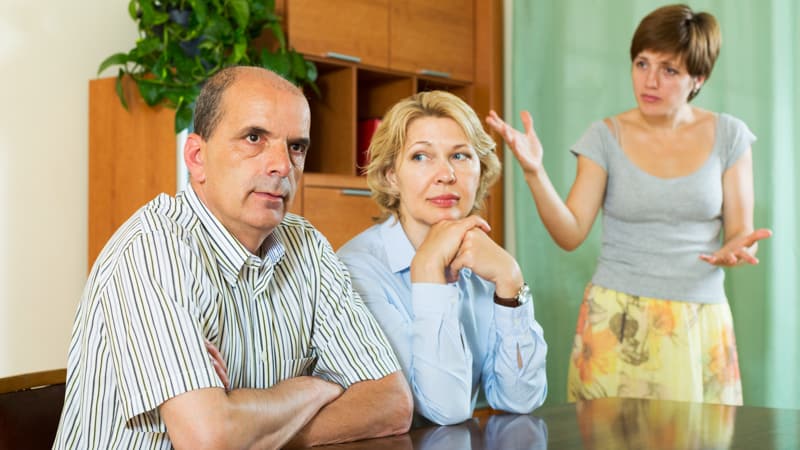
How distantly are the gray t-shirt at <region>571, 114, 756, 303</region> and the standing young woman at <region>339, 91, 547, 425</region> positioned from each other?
529mm

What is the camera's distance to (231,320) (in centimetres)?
148

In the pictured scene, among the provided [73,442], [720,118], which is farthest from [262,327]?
[720,118]

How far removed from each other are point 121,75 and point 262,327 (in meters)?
1.93

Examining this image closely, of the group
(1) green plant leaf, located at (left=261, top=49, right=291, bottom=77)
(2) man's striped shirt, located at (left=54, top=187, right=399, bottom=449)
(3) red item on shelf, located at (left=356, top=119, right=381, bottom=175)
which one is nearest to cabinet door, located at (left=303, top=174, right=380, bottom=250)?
(3) red item on shelf, located at (left=356, top=119, right=381, bottom=175)

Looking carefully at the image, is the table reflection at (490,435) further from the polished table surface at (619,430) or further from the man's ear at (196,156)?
the man's ear at (196,156)

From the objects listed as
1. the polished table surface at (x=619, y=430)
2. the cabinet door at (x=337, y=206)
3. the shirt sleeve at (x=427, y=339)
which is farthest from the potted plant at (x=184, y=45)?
the polished table surface at (x=619, y=430)

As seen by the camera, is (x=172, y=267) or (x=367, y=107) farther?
(x=367, y=107)

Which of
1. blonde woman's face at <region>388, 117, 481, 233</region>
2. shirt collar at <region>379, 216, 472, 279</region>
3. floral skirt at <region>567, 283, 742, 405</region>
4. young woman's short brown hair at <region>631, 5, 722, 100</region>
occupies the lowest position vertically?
floral skirt at <region>567, 283, 742, 405</region>

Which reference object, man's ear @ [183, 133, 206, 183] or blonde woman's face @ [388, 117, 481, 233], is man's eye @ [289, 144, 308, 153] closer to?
man's ear @ [183, 133, 206, 183]

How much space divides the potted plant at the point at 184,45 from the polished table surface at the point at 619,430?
1.87 meters

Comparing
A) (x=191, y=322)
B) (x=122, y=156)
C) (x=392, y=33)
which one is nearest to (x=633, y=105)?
(x=392, y=33)

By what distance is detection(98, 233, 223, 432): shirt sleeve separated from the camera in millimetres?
1298

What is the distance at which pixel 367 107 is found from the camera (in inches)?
161

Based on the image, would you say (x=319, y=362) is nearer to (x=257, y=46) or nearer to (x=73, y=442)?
(x=73, y=442)
